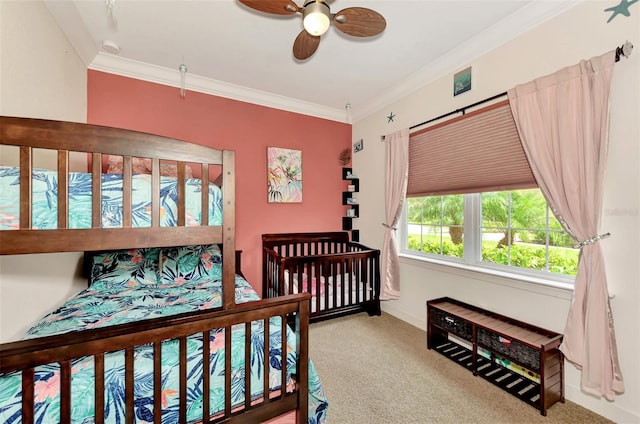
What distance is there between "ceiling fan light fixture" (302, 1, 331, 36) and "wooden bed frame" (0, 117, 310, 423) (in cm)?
83

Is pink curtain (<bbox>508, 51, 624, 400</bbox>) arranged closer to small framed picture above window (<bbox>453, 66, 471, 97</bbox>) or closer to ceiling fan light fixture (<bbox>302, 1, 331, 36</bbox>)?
small framed picture above window (<bbox>453, 66, 471, 97</bbox>)

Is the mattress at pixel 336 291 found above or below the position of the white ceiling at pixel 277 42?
below

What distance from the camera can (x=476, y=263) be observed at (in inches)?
90.1

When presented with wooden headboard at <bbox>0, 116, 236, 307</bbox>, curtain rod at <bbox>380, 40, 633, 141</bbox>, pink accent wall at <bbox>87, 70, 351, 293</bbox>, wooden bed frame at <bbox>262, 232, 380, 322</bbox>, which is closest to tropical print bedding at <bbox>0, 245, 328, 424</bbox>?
wooden headboard at <bbox>0, 116, 236, 307</bbox>

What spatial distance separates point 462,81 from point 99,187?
2655mm

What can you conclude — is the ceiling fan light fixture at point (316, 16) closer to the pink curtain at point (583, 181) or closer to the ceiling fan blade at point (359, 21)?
the ceiling fan blade at point (359, 21)

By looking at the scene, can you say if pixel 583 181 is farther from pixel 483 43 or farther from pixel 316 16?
pixel 316 16

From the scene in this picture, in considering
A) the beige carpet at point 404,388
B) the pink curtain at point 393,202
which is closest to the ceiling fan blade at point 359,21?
the pink curtain at point 393,202

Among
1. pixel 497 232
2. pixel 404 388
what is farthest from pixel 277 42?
pixel 404 388

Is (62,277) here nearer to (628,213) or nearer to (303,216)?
(303,216)

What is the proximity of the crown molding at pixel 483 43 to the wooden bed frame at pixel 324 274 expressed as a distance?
1.83 meters

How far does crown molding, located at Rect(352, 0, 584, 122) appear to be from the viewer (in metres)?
1.72

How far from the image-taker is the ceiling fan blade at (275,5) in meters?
1.35

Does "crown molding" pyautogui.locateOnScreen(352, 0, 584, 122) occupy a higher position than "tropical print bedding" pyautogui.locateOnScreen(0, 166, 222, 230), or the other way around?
"crown molding" pyautogui.locateOnScreen(352, 0, 584, 122)
